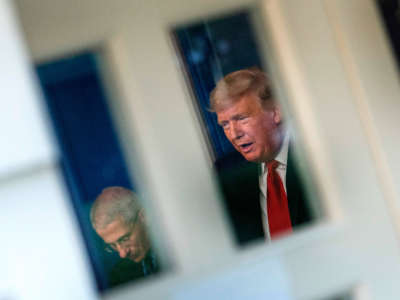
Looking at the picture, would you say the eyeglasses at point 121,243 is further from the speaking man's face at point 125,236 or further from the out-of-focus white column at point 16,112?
the out-of-focus white column at point 16,112

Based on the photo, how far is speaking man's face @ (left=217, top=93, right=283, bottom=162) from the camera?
1.41m

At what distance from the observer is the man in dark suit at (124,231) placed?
131 centimetres

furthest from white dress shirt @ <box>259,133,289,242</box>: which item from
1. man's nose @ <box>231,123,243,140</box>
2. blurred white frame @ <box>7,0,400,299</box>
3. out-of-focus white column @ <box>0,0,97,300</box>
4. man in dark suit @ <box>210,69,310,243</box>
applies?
out-of-focus white column @ <box>0,0,97,300</box>

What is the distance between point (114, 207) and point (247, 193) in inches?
15.0

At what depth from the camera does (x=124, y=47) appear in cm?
80

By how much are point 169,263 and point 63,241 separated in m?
0.23

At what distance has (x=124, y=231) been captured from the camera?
1389 mm

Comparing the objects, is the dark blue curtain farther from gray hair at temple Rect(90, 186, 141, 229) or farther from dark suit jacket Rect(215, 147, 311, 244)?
dark suit jacket Rect(215, 147, 311, 244)

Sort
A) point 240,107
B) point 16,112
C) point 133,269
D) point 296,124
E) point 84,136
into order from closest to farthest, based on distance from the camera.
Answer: point 16,112 < point 296,124 < point 84,136 < point 133,269 < point 240,107

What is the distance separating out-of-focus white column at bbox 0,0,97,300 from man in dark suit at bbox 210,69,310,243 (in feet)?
2.27

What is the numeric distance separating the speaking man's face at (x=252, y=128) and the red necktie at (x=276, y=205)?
0.05 m

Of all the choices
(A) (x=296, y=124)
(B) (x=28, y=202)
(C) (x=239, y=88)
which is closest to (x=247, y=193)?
(C) (x=239, y=88)

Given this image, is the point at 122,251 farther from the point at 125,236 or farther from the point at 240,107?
the point at 240,107

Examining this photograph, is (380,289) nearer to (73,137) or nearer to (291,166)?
(291,166)
